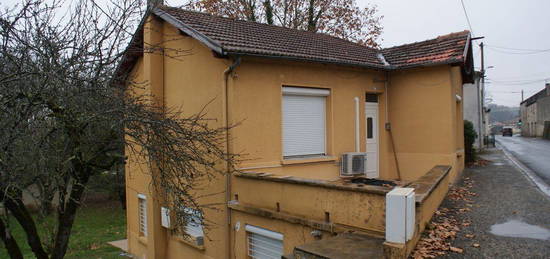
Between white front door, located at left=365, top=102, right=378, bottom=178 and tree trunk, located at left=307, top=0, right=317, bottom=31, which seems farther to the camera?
tree trunk, located at left=307, top=0, right=317, bottom=31

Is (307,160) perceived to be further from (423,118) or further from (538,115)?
(538,115)

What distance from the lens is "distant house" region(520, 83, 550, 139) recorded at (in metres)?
48.4

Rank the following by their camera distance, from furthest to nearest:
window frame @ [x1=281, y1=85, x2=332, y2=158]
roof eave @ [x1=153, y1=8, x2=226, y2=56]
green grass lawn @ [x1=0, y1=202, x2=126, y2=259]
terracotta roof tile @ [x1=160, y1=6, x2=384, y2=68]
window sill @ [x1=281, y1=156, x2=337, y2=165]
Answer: green grass lawn @ [x1=0, y1=202, x2=126, y2=259] → window frame @ [x1=281, y1=85, x2=332, y2=158] → window sill @ [x1=281, y1=156, x2=337, y2=165] → terracotta roof tile @ [x1=160, y1=6, x2=384, y2=68] → roof eave @ [x1=153, y1=8, x2=226, y2=56]

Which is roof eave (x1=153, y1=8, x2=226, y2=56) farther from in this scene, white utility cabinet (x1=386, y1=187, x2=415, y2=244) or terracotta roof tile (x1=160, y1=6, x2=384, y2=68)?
white utility cabinet (x1=386, y1=187, x2=415, y2=244)

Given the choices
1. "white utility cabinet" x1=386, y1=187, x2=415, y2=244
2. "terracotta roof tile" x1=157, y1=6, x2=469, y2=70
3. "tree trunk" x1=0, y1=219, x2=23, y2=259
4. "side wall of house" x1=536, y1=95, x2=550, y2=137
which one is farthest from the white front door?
"side wall of house" x1=536, y1=95, x2=550, y2=137

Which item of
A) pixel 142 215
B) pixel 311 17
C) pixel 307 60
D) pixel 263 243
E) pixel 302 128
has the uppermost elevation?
pixel 311 17

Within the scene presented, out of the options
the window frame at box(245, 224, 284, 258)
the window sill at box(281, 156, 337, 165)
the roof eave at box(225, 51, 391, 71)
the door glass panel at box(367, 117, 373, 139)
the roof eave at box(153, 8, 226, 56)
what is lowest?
the window frame at box(245, 224, 284, 258)

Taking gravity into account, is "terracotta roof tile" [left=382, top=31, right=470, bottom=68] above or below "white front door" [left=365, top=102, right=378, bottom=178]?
above

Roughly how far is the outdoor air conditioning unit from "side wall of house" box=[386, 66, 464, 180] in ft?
6.68

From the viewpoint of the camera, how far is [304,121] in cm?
951

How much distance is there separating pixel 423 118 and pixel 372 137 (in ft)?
4.93

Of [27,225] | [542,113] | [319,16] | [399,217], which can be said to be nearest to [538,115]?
[542,113]

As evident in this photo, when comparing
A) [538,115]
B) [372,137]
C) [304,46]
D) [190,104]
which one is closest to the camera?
[190,104]

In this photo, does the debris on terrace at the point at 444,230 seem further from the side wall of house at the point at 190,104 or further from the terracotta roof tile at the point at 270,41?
the terracotta roof tile at the point at 270,41
